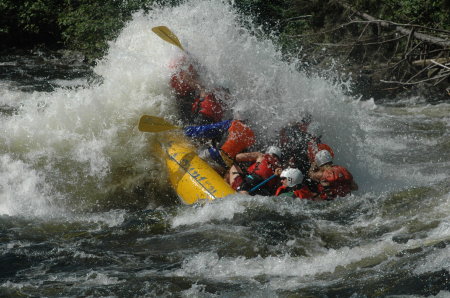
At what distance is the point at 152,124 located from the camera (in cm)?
684

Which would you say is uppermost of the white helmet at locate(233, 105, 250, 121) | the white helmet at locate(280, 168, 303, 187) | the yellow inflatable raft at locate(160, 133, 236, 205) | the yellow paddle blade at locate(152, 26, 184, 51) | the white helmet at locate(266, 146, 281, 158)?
the yellow paddle blade at locate(152, 26, 184, 51)

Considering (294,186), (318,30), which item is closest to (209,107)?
(294,186)

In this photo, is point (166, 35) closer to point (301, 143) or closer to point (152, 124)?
point (152, 124)

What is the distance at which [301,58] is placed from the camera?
12.3m

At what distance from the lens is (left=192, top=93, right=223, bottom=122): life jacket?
24.4ft

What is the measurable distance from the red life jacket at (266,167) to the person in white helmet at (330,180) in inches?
18.6

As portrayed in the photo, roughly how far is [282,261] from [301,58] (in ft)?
27.7

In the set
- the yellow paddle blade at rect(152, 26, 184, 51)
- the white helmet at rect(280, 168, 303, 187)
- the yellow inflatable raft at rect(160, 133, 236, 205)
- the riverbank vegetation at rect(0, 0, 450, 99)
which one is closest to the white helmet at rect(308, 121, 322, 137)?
the white helmet at rect(280, 168, 303, 187)

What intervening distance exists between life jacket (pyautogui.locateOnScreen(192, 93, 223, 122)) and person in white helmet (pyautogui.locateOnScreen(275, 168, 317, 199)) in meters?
1.82

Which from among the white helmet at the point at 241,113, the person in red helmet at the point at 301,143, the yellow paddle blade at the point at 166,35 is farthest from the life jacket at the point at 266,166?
the yellow paddle blade at the point at 166,35

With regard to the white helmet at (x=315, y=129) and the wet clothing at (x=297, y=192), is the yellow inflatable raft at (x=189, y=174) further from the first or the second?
the white helmet at (x=315, y=129)

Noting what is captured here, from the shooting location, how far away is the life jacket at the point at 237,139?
6.78 meters

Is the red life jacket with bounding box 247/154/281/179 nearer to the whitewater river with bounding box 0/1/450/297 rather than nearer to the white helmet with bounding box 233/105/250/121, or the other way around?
the whitewater river with bounding box 0/1/450/297

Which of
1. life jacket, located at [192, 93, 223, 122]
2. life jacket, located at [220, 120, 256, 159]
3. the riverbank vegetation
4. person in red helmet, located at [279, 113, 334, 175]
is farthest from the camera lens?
the riverbank vegetation
